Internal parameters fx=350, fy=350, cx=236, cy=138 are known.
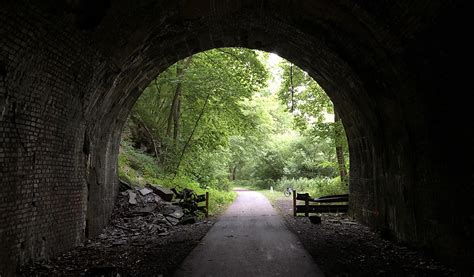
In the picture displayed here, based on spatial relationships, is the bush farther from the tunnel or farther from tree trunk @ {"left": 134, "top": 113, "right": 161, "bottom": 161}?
tree trunk @ {"left": 134, "top": 113, "right": 161, "bottom": 161}

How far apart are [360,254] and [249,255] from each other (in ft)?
7.49

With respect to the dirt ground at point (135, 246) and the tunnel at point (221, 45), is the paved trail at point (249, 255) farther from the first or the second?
the tunnel at point (221, 45)

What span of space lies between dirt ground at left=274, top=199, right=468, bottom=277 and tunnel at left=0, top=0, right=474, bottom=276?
367 millimetres

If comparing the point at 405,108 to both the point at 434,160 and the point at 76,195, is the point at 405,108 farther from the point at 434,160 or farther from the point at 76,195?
the point at 76,195

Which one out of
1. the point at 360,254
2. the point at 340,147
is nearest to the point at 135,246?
the point at 360,254

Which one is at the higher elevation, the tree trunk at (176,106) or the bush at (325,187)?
the tree trunk at (176,106)

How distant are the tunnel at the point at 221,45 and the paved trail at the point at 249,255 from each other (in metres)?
2.58

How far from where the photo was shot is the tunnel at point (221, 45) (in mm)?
5438

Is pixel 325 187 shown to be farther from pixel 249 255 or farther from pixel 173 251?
pixel 173 251

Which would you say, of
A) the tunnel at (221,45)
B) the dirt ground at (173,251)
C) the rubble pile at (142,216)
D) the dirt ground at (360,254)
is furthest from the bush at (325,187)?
the rubble pile at (142,216)

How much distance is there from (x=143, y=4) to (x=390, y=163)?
6705 millimetres

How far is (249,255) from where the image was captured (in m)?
7.00

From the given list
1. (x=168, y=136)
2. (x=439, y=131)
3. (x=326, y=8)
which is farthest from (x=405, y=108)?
(x=168, y=136)

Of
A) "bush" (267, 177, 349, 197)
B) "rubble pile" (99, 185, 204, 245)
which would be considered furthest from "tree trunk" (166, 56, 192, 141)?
"bush" (267, 177, 349, 197)
